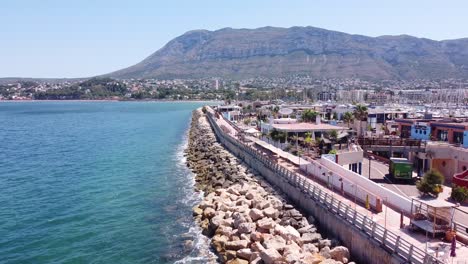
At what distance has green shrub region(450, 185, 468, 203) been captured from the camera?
2400 centimetres

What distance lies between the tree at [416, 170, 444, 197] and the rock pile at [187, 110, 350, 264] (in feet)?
21.7

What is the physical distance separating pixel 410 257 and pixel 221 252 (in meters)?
10.4

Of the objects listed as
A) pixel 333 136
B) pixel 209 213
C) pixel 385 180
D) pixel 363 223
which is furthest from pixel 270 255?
pixel 333 136

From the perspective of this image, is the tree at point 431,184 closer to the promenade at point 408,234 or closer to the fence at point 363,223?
the promenade at point 408,234

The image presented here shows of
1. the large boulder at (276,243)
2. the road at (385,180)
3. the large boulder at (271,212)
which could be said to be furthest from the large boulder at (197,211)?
the road at (385,180)

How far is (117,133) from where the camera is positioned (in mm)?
90312

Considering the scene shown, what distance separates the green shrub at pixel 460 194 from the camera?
78.7 feet

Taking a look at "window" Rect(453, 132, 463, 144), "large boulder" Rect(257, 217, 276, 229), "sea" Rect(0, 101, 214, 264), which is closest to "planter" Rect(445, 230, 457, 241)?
"large boulder" Rect(257, 217, 276, 229)

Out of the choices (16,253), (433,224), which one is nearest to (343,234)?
(433,224)

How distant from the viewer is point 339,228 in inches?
832

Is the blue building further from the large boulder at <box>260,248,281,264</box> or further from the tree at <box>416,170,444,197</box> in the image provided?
the large boulder at <box>260,248,281,264</box>

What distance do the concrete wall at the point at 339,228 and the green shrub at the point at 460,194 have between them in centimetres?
782

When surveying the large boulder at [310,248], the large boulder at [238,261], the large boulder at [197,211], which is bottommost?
the large boulder at [197,211]

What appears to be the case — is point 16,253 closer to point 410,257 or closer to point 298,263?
point 298,263
